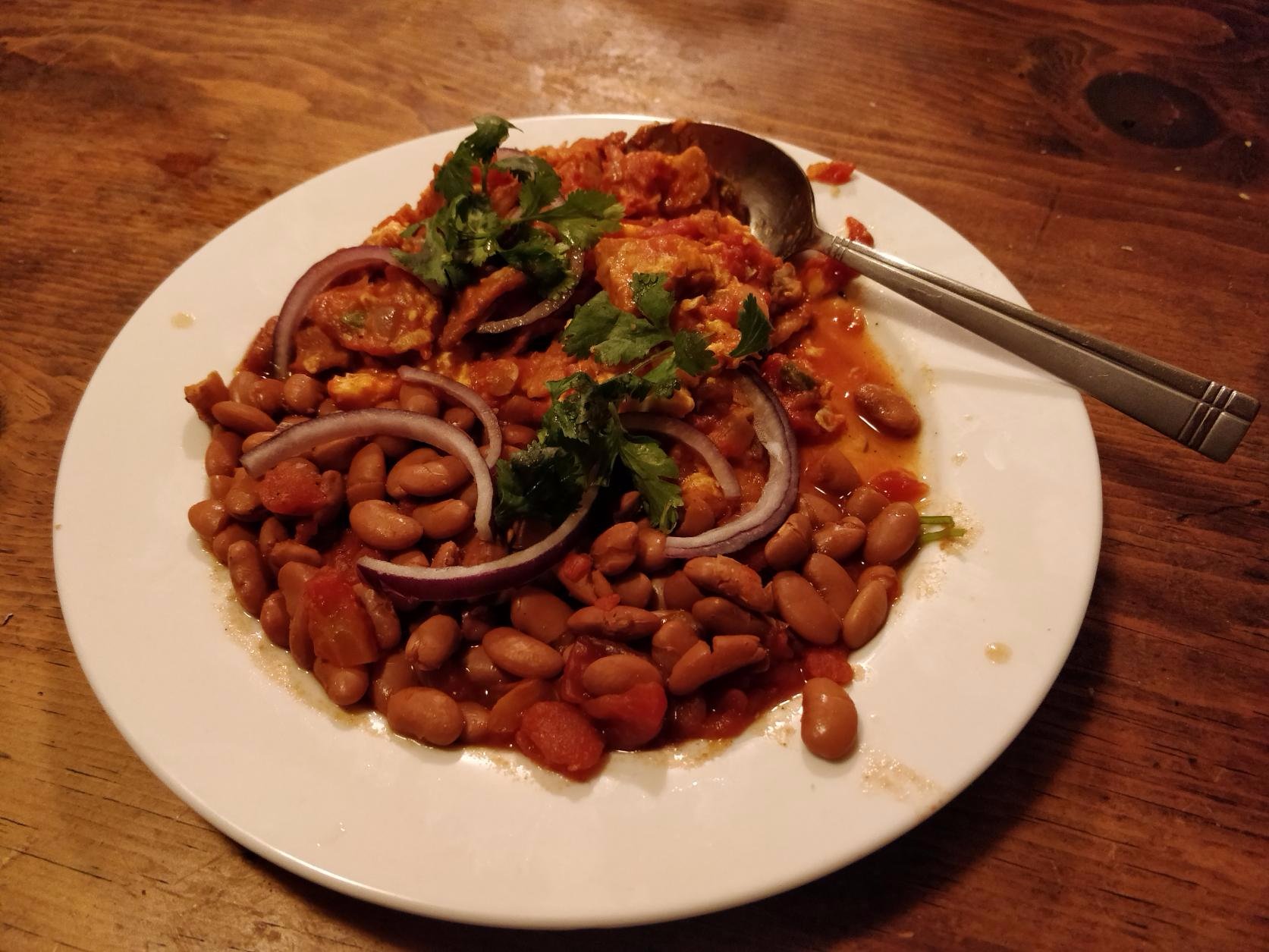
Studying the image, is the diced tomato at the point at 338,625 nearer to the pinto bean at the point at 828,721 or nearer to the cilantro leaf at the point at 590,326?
the cilantro leaf at the point at 590,326

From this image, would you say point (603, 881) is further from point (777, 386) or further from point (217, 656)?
point (777, 386)

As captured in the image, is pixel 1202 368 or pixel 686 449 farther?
pixel 1202 368

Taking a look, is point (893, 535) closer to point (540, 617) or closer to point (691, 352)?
point (691, 352)

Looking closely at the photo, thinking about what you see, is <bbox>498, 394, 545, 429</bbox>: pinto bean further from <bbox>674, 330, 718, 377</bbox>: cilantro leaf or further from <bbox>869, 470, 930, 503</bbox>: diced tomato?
<bbox>869, 470, 930, 503</bbox>: diced tomato

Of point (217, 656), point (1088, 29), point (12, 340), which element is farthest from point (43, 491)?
point (1088, 29)

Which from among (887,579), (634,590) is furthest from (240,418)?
(887,579)

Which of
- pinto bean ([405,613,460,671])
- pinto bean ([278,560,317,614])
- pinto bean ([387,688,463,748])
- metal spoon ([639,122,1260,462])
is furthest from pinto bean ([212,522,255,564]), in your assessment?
metal spoon ([639,122,1260,462])
